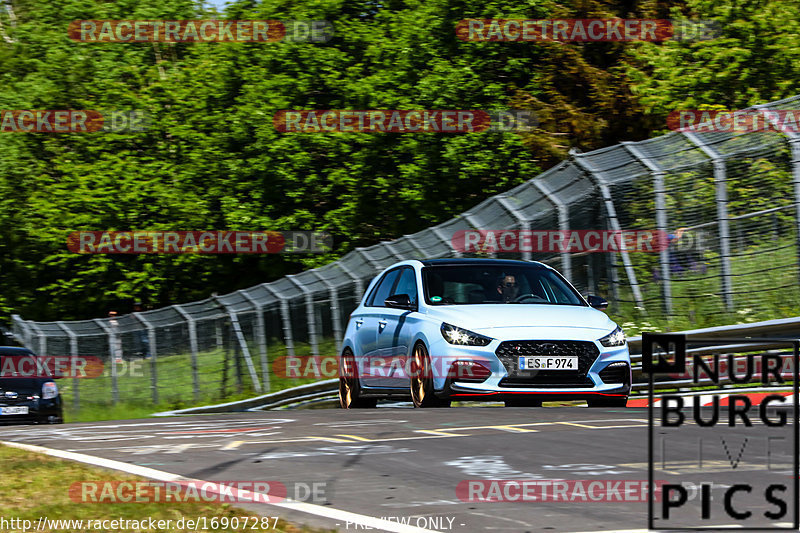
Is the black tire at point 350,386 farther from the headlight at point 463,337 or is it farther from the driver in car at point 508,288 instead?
the headlight at point 463,337

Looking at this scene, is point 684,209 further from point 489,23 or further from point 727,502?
point 489,23

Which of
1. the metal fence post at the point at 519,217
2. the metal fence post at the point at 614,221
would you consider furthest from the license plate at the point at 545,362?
the metal fence post at the point at 519,217

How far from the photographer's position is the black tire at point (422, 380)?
11820 millimetres

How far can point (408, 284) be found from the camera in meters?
13.3

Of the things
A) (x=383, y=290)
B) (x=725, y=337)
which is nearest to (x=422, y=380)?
(x=383, y=290)

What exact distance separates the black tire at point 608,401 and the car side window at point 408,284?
2006 millimetres

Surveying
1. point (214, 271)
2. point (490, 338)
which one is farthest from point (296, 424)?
point (214, 271)

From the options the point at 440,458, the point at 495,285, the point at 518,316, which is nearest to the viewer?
the point at 440,458

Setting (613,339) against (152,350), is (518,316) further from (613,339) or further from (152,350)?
(152,350)

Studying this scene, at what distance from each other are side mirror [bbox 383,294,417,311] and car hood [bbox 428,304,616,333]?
407 millimetres

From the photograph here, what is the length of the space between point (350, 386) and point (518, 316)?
3497 mm

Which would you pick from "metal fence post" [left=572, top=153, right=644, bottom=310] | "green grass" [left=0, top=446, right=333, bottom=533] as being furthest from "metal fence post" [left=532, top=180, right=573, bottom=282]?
"green grass" [left=0, top=446, right=333, bottom=533]

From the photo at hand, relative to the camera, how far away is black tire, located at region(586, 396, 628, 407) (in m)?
11.8

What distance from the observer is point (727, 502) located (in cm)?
593
